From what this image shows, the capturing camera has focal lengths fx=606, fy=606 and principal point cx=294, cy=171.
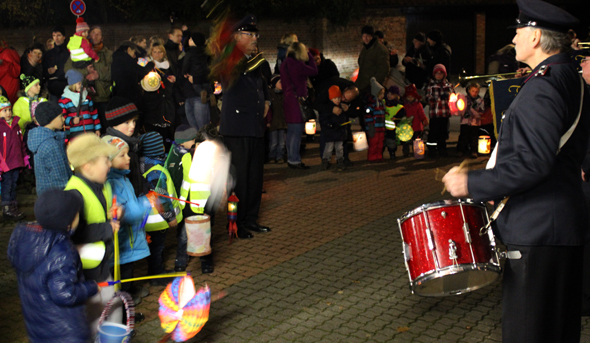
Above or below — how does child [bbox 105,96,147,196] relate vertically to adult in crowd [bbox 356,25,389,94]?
below

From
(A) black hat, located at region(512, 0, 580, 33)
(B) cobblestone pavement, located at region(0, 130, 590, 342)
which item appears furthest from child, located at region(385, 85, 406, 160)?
(A) black hat, located at region(512, 0, 580, 33)

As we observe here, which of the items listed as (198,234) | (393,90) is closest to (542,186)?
(198,234)

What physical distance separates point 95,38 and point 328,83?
4.29m

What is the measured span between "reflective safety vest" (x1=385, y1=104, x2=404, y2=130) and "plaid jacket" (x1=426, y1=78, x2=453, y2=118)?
70 cm

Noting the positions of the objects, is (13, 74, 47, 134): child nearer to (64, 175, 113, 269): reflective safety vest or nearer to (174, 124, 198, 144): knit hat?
(174, 124, 198, 144): knit hat

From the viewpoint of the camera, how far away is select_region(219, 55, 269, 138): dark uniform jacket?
6941mm

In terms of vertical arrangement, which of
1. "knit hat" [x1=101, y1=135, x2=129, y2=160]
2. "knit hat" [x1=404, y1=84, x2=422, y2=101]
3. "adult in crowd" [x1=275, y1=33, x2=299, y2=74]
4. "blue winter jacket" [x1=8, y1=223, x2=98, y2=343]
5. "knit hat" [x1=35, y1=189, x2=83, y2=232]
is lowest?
"blue winter jacket" [x1=8, y1=223, x2=98, y2=343]

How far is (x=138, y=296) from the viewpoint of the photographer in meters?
5.37

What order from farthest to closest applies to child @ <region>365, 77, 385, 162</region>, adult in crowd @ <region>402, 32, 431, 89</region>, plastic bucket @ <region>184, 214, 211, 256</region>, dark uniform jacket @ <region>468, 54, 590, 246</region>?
adult in crowd @ <region>402, 32, 431, 89</region> < child @ <region>365, 77, 385, 162</region> < plastic bucket @ <region>184, 214, 211, 256</region> < dark uniform jacket @ <region>468, 54, 590, 246</region>

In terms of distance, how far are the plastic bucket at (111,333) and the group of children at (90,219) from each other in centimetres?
17

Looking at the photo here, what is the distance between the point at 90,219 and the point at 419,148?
844 cm

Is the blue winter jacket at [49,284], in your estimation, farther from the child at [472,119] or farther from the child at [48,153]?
the child at [472,119]

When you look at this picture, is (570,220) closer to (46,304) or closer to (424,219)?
(424,219)

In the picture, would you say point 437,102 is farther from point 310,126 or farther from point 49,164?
point 49,164
